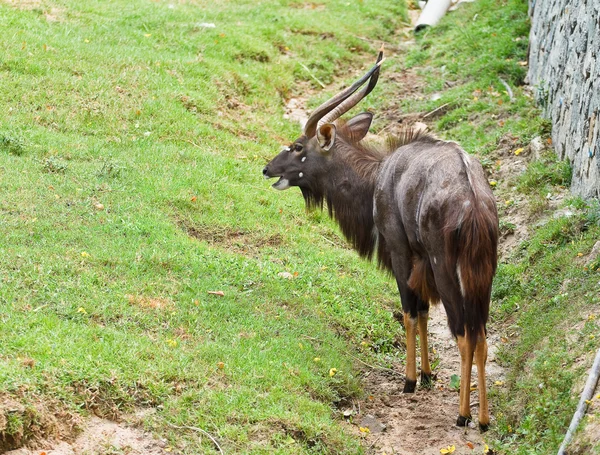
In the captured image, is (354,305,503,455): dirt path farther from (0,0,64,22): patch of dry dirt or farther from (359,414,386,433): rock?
(0,0,64,22): patch of dry dirt

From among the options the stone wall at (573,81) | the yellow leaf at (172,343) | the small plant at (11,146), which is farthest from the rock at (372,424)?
the small plant at (11,146)

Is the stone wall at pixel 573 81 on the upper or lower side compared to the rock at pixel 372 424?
upper

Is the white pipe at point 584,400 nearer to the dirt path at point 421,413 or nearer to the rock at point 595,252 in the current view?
the dirt path at point 421,413

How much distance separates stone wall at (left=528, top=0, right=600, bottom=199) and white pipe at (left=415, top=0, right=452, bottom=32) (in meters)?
5.63

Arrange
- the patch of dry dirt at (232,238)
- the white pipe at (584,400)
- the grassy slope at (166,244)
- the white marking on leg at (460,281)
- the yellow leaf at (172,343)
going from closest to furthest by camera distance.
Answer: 1. the white pipe at (584,400)
2. the grassy slope at (166,244)
3. the white marking on leg at (460,281)
4. the yellow leaf at (172,343)
5. the patch of dry dirt at (232,238)

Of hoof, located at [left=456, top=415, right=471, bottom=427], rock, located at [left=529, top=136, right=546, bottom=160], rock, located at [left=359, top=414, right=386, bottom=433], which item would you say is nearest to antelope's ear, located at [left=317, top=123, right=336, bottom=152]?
rock, located at [left=359, top=414, right=386, bottom=433]

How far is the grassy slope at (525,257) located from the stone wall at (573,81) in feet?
1.08

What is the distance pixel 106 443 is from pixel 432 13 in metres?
16.3

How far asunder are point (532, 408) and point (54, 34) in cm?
1108

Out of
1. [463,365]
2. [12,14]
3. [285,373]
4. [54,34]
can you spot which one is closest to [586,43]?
[463,365]

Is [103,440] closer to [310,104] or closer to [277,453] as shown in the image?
[277,453]

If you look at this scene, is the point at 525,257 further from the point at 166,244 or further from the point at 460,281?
the point at 166,244

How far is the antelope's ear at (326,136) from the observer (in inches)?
399

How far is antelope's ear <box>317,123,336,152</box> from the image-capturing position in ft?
33.2
